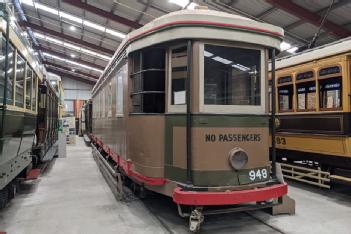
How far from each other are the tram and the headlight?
0.01 m

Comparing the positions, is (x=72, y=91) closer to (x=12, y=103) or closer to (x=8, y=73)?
(x=12, y=103)

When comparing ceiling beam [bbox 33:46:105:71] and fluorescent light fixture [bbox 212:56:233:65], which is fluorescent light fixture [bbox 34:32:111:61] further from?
fluorescent light fixture [bbox 212:56:233:65]

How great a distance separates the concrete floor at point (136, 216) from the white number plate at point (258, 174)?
586 millimetres

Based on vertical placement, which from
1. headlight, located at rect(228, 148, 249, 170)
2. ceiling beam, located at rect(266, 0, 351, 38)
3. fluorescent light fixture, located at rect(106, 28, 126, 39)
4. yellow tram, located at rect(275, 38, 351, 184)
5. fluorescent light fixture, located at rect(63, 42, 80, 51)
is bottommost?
headlight, located at rect(228, 148, 249, 170)

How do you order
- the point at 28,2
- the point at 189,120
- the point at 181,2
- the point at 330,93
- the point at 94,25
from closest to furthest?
the point at 189,120 → the point at 330,93 → the point at 181,2 → the point at 28,2 → the point at 94,25

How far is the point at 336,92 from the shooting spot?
5.35 m

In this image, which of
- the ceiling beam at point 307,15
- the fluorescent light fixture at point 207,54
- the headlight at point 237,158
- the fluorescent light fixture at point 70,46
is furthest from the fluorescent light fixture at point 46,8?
the headlight at point 237,158

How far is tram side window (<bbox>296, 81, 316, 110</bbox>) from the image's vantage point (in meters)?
5.81

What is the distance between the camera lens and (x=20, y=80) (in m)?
4.66

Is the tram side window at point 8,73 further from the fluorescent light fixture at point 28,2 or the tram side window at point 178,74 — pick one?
the fluorescent light fixture at point 28,2

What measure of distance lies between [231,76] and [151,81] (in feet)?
3.39

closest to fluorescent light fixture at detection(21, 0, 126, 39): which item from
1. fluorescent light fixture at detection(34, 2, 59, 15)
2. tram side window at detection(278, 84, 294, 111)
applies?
fluorescent light fixture at detection(34, 2, 59, 15)

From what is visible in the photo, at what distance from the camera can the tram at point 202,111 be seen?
3777 millimetres

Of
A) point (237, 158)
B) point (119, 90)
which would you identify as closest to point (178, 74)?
point (237, 158)
